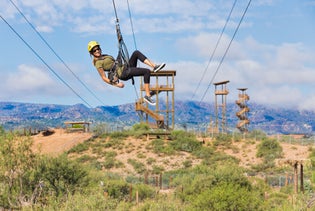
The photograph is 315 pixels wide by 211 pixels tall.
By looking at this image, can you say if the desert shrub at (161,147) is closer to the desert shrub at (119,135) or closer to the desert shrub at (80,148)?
the desert shrub at (119,135)

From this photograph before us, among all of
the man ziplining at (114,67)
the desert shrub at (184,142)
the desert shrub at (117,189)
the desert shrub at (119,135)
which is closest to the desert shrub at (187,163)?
the desert shrub at (184,142)

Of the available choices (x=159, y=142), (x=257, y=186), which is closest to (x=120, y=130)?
(x=159, y=142)

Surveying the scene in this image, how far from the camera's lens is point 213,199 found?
→ 32.4 m

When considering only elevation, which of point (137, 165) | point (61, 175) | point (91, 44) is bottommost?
point (137, 165)

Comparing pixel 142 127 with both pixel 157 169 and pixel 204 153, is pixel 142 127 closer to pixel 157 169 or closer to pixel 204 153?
pixel 204 153

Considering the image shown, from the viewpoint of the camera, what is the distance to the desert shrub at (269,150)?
188 feet

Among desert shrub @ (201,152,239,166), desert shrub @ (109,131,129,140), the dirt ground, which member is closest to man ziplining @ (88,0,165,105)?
the dirt ground

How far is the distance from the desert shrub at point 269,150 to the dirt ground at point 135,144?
2.07ft

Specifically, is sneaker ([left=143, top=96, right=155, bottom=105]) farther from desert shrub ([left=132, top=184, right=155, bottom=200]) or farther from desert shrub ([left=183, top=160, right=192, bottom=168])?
desert shrub ([left=183, top=160, right=192, bottom=168])

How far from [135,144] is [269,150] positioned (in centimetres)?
1525

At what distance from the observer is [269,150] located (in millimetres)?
59062

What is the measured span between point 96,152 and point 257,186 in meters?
Answer: 25.0

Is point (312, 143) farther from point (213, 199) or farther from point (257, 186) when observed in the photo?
point (213, 199)

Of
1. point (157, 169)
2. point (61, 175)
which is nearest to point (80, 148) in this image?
point (157, 169)
